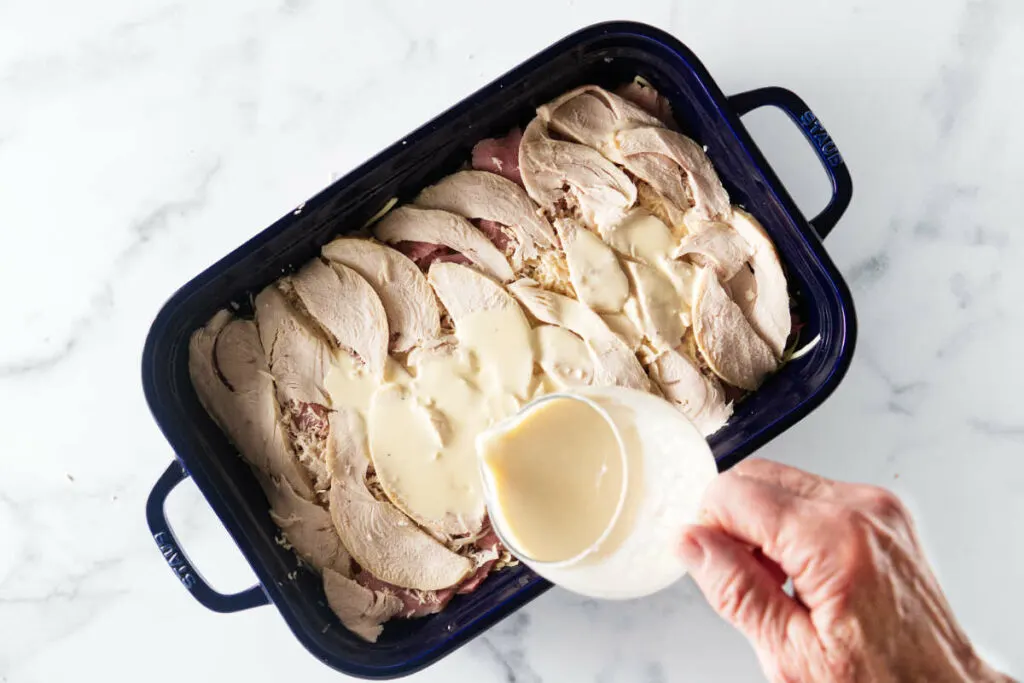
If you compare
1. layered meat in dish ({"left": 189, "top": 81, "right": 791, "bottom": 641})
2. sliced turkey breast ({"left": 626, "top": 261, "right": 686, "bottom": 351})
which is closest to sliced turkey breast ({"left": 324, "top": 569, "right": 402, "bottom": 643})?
layered meat in dish ({"left": 189, "top": 81, "right": 791, "bottom": 641})

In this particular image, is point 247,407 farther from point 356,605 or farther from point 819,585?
point 819,585

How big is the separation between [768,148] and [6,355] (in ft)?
4.65

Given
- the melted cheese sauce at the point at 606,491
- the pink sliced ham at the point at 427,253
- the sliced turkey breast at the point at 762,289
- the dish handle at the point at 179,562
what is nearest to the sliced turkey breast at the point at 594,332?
the pink sliced ham at the point at 427,253

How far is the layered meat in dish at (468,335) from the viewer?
54.2 inches

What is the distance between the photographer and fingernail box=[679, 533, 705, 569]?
38.0 inches

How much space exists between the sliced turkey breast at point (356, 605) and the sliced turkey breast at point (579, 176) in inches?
27.4

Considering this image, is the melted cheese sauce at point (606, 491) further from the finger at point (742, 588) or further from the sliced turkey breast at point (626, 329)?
the sliced turkey breast at point (626, 329)

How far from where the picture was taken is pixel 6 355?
1546mm

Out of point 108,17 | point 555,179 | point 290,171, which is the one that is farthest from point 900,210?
point 108,17

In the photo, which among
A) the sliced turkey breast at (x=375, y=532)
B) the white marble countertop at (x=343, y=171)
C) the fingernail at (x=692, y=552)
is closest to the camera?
the fingernail at (x=692, y=552)

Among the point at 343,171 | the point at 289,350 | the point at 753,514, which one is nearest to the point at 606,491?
Answer: the point at 753,514

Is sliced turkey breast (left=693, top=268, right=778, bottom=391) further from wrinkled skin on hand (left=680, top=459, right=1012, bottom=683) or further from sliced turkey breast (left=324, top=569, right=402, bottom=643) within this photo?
sliced turkey breast (left=324, top=569, right=402, bottom=643)

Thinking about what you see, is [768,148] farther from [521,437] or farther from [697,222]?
[521,437]

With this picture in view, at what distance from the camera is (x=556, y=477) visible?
3.39 feet
